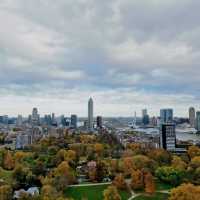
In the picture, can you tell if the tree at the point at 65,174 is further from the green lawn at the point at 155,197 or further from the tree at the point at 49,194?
the green lawn at the point at 155,197

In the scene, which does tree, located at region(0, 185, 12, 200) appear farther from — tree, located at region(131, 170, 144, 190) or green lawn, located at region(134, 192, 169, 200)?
tree, located at region(131, 170, 144, 190)

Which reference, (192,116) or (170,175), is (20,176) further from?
(192,116)

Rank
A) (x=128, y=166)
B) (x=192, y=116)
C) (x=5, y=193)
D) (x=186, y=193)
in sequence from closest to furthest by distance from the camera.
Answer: (x=186, y=193), (x=5, y=193), (x=128, y=166), (x=192, y=116)

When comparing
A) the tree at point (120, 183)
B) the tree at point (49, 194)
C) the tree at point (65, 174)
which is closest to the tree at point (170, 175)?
the tree at point (120, 183)

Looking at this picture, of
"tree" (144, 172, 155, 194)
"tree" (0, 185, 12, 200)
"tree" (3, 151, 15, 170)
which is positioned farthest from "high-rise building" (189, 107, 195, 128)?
"tree" (0, 185, 12, 200)

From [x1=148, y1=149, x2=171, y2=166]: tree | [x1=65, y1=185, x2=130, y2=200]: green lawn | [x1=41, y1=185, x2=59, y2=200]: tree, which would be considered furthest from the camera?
[x1=148, y1=149, x2=171, y2=166]: tree

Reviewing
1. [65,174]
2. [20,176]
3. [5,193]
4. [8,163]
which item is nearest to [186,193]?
[65,174]

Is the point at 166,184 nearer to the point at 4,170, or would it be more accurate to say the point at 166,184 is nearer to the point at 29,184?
the point at 29,184
